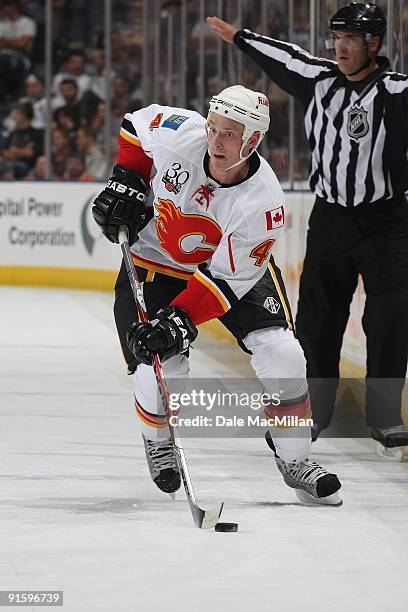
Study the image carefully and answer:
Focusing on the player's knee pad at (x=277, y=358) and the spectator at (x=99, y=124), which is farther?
the spectator at (x=99, y=124)

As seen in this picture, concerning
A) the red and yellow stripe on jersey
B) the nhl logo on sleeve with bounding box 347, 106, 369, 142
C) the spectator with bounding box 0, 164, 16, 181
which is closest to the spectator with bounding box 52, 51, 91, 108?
the spectator with bounding box 0, 164, 16, 181

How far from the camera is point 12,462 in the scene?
4.05m

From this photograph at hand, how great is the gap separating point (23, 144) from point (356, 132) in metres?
7.17

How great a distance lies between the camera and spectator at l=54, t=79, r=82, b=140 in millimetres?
11031

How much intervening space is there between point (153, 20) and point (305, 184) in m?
4.67

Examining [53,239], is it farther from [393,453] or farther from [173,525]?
[173,525]

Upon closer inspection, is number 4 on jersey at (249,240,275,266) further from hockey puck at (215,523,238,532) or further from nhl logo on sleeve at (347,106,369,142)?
nhl logo on sleeve at (347,106,369,142)

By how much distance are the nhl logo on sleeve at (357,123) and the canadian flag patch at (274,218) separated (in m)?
1.04

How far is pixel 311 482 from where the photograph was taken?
11.4 feet

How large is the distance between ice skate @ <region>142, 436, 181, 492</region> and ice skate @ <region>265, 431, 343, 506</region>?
277mm

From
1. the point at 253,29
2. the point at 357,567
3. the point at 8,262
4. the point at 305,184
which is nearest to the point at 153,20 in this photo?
the point at 8,262

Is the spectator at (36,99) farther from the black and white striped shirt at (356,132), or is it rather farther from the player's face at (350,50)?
the player's face at (350,50)

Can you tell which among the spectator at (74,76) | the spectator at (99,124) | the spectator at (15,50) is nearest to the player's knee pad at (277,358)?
the spectator at (99,124)

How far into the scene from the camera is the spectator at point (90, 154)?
35.1ft
